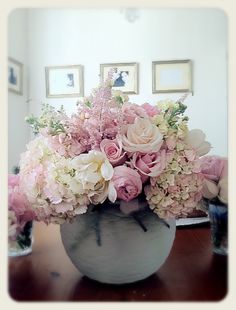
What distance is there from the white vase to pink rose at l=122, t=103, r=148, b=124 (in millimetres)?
166

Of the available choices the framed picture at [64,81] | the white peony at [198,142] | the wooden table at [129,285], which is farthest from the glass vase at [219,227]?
the framed picture at [64,81]

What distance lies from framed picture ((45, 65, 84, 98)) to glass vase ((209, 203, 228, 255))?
36 cm

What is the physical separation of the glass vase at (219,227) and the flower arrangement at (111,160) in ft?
0.19

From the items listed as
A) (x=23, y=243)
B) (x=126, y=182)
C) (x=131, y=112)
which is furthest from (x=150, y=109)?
(x=23, y=243)

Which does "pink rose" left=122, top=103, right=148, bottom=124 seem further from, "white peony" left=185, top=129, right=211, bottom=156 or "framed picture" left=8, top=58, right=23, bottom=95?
"framed picture" left=8, top=58, right=23, bottom=95

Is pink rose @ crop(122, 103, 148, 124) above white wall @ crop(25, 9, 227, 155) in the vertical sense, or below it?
below

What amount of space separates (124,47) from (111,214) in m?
0.34

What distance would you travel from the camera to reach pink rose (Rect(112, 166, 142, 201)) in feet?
1.90

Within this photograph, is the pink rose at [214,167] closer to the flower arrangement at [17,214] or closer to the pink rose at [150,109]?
the pink rose at [150,109]

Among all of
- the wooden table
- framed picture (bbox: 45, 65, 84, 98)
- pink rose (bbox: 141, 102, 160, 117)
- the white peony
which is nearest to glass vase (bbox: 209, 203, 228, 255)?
the wooden table

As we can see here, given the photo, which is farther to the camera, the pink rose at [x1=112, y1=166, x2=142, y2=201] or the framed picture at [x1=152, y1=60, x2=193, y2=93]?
the framed picture at [x1=152, y1=60, x2=193, y2=93]

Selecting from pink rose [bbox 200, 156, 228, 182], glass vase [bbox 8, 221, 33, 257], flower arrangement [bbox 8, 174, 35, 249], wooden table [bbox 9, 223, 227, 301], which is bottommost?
wooden table [bbox 9, 223, 227, 301]

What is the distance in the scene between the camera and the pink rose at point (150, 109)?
0.63 meters
